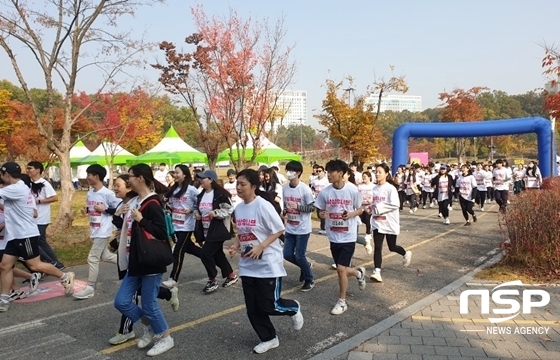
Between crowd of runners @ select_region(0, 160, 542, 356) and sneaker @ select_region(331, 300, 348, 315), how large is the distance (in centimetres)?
1

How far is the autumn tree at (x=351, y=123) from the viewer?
2378cm

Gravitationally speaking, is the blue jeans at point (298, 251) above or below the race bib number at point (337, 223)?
below

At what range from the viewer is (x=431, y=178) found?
60.7 ft

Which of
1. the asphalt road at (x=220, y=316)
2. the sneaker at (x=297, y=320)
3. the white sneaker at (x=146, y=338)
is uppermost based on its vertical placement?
the sneaker at (x=297, y=320)

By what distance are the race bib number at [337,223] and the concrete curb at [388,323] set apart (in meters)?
1.18

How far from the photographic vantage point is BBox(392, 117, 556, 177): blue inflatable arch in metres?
19.1

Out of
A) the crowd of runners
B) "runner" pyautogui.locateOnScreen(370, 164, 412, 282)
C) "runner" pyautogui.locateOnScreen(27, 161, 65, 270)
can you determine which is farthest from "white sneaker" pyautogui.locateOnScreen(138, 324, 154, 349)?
"runner" pyautogui.locateOnScreen(27, 161, 65, 270)

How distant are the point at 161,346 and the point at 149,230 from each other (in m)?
1.15

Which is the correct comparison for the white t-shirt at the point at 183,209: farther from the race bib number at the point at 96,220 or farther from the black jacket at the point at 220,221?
the race bib number at the point at 96,220

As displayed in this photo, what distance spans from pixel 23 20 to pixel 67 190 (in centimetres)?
412

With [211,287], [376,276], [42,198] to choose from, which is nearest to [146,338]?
[211,287]

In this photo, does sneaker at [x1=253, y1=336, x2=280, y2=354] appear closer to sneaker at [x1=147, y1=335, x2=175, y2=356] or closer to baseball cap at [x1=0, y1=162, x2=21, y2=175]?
sneaker at [x1=147, y1=335, x2=175, y2=356]

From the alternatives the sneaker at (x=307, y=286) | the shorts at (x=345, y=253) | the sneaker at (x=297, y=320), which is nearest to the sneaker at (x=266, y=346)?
the sneaker at (x=297, y=320)

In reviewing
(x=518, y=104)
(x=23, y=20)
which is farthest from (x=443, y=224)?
(x=518, y=104)
